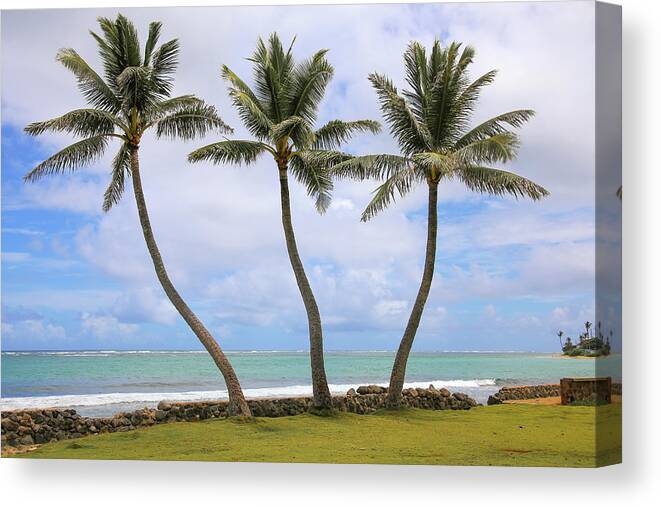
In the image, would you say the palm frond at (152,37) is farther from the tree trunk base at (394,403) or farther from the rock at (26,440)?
the tree trunk base at (394,403)

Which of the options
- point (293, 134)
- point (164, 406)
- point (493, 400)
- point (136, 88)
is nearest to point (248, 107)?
point (293, 134)

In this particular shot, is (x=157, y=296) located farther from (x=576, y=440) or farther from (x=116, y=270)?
(x=576, y=440)

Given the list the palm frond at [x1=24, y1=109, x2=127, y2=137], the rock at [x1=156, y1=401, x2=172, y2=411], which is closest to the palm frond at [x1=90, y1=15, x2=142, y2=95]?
the palm frond at [x1=24, y1=109, x2=127, y2=137]

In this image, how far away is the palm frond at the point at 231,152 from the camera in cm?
1178

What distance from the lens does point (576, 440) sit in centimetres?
1035

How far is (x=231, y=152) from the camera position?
468 inches

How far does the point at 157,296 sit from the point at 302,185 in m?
2.74

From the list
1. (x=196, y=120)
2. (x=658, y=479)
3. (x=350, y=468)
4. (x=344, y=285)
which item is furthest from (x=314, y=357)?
(x=658, y=479)

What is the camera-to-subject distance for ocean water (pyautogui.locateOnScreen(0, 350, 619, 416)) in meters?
11.8

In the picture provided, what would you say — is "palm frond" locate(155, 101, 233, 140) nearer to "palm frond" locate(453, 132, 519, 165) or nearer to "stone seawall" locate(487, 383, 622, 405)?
"palm frond" locate(453, 132, 519, 165)

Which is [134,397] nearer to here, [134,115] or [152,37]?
[134,115]

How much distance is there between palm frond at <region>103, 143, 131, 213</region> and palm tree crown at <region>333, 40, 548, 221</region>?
307 centimetres

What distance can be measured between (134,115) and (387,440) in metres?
5.71

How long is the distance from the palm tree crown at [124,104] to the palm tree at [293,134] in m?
0.44
